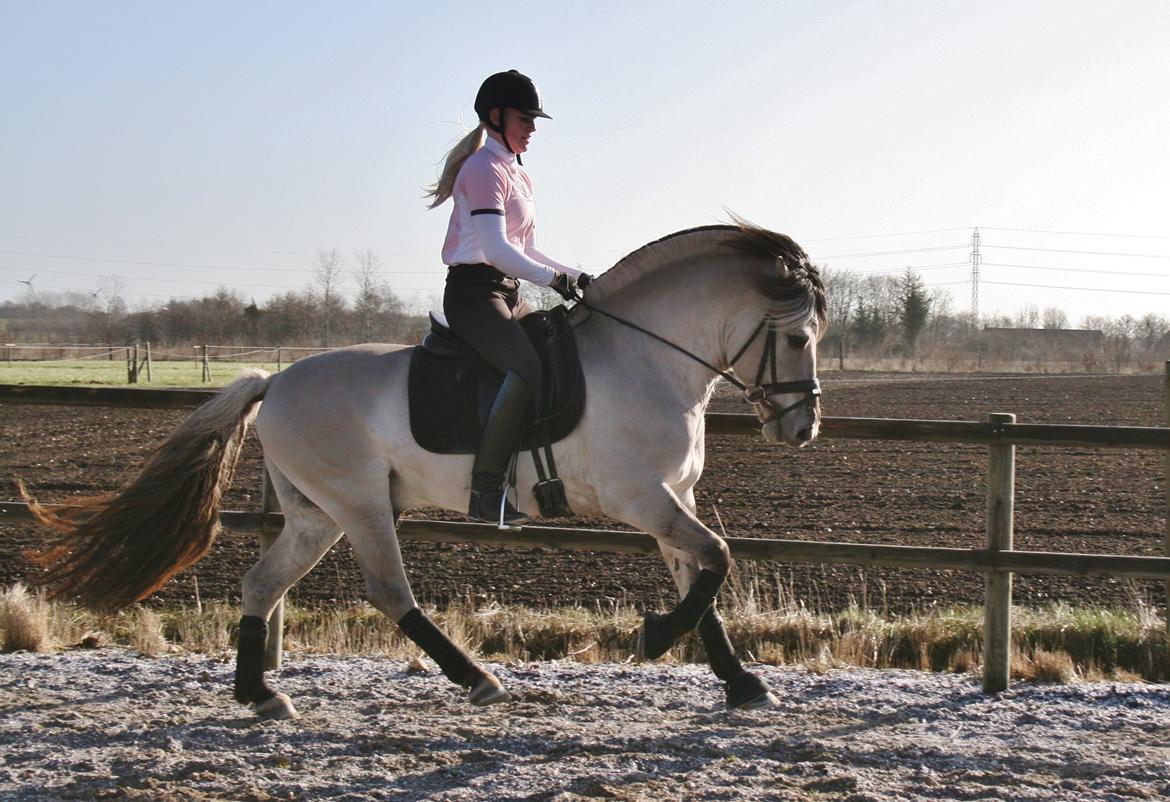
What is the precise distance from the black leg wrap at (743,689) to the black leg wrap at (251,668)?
2.07m

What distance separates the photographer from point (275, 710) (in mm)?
4734

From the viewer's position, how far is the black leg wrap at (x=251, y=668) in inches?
188

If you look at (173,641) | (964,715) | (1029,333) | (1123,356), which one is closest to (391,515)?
(173,641)

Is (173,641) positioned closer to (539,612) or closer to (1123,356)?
(539,612)

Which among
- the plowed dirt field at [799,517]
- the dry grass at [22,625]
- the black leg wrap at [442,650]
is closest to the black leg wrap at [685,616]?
the black leg wrap at [442,650]

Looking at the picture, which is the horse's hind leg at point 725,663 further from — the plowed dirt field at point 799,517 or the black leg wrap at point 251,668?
the plowed dirt field at point 799,517

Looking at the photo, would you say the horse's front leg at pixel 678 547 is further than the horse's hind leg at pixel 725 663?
No

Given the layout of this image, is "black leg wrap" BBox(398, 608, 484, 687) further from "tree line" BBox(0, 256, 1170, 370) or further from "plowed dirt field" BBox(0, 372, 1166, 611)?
"tree line" BBox(0, 256, 1170, 370)

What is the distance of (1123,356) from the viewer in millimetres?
56562

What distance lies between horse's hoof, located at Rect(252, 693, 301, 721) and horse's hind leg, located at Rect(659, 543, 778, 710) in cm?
183

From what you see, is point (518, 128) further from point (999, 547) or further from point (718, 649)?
point (999, 547)

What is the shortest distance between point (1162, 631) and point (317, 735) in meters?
4.70

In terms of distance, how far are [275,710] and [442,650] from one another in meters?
0.79

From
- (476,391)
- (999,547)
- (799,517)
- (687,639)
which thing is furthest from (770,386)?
(799,517)
